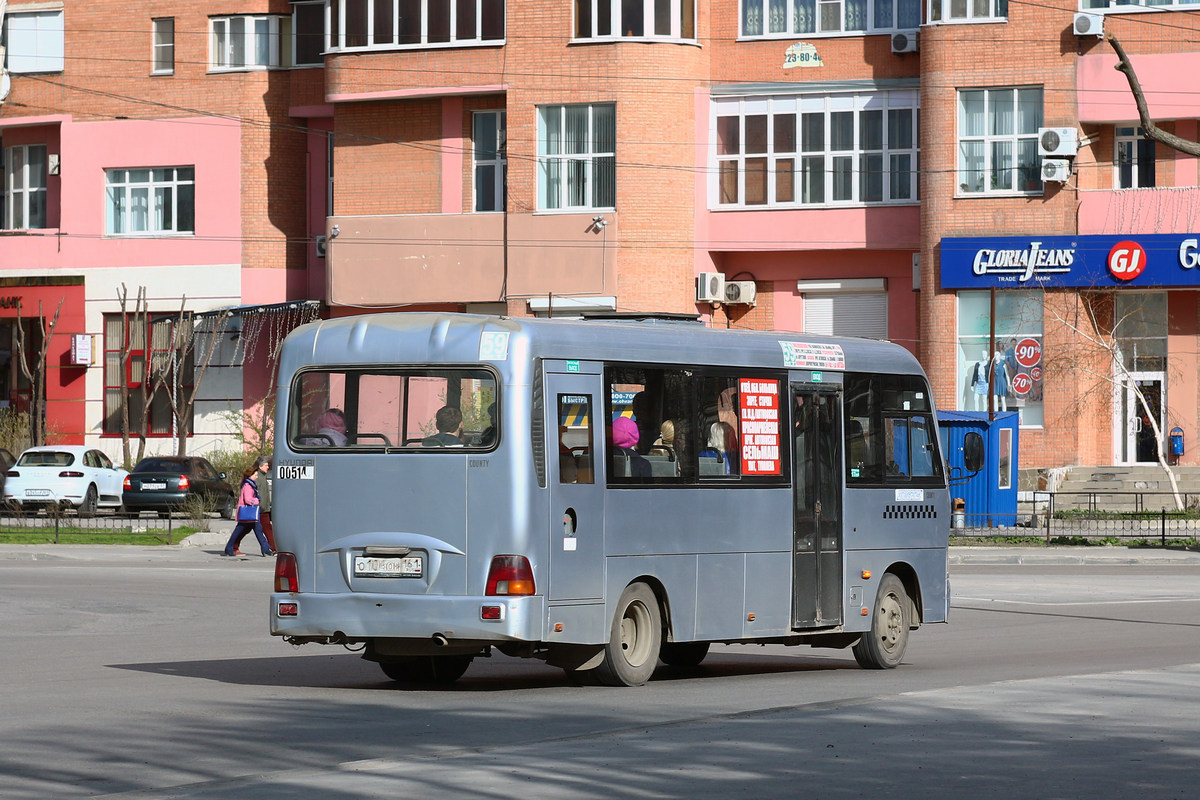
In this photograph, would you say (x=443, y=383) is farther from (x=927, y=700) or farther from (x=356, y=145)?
(x=356, y=145)

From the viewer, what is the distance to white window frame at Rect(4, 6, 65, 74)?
48.6 metres

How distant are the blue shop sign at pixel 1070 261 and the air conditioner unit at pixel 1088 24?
4.50 meters

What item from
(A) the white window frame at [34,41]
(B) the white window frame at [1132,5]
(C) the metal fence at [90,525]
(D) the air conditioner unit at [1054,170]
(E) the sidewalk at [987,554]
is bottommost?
(E) the sidewalk at [987,554]

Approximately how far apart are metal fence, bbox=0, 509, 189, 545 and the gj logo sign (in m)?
20.6

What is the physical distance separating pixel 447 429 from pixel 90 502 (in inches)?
1136

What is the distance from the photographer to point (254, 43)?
47438 millimetres

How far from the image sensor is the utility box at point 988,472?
34.9 meters

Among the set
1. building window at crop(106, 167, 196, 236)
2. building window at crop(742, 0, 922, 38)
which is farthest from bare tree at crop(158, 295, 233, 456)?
building window at crop(742, 0, 922, 38)

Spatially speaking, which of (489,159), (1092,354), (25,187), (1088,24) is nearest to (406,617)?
(1092,354)

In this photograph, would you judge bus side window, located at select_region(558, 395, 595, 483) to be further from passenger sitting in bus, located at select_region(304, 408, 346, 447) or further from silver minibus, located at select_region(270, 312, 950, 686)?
passenger sitting in bus, located at select_region(304, 408, 346, 447)

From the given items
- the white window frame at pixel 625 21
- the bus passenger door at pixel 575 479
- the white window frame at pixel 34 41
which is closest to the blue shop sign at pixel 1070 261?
the white window frame at pixel 625 21

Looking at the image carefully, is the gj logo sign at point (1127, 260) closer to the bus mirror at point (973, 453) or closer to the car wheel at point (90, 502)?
the car wheel at point (90, 502)

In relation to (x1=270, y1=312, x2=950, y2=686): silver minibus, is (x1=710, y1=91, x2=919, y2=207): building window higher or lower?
higher

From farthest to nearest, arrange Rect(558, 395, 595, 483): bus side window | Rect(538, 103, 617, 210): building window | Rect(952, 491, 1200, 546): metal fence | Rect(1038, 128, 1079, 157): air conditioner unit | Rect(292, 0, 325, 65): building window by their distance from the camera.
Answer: Rect(292, 0, 325, 65): building window, Rect(538, 103, 617, 210): building window, Rect(1038, 128, 1079, 157): air conditioner unit, Rect(952, 491, 1200, 546): metal fence, Rect(558, 395, 595, 483): bus side window
